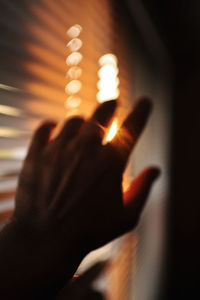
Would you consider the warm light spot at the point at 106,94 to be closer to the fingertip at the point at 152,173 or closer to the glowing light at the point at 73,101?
the glowing light at the point at 73,101

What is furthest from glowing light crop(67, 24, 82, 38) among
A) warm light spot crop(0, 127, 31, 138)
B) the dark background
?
the dark background

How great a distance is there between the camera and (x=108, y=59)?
124 centimetres

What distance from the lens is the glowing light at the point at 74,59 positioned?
0.92 m

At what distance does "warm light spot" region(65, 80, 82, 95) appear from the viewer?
919mm

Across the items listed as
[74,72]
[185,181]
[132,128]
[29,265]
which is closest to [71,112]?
[74,72]

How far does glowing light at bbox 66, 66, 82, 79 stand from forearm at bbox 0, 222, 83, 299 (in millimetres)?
609

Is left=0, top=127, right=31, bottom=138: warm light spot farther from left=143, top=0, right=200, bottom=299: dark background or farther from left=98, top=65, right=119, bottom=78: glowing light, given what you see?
left=143, top=0, right=200, bottom=299: dark background

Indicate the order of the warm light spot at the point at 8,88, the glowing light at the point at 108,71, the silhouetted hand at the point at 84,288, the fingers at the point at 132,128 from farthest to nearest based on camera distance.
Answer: the glowing light at the point at 108,71
the silhouetted hand at the point at 84,288
the warm light spot at the point at 8,88
the fingers at the point at 132,128

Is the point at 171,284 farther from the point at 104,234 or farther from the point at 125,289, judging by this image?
the point at 104,234

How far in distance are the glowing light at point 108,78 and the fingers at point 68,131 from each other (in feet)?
2.21

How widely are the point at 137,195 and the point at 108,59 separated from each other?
2.80 ft

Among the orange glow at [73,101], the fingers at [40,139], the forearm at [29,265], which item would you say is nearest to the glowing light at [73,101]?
the orange glow at [73,101]

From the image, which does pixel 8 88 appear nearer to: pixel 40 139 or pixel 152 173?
pixel 40 139

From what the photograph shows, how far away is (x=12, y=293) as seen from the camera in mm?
405
